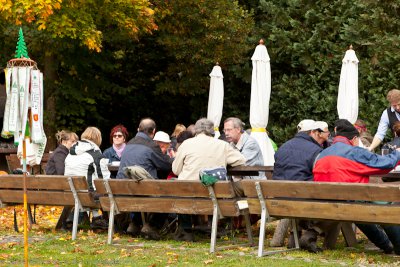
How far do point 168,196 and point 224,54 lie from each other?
14268 millimetres

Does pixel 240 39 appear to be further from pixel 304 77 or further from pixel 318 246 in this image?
pixel 318 246

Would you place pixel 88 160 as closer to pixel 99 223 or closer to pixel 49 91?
pixel 99 223

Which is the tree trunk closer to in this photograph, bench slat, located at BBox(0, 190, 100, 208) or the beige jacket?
bench slat, located at BBox(0, 190, 100, 208)

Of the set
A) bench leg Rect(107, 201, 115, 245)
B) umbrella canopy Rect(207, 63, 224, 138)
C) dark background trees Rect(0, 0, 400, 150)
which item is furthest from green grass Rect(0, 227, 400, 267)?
dark background trees Rect(0, 0, 400, 150)

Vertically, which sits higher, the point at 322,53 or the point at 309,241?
the point at 322,53

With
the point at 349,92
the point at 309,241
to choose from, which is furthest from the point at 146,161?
the point at 349,92

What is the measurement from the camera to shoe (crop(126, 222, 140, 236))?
13272mm

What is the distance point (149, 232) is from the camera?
12781 millimetres

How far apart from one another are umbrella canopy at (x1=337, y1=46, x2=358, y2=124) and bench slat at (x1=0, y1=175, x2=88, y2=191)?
599 cm

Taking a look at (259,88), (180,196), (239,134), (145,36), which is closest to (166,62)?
(145,36)

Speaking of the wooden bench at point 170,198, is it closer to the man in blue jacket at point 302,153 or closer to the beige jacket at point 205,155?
the beige jacket at point 205,155

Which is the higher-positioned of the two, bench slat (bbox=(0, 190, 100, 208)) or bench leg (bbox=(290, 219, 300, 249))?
bench slat (bbox=(0, 190, 100, 208))

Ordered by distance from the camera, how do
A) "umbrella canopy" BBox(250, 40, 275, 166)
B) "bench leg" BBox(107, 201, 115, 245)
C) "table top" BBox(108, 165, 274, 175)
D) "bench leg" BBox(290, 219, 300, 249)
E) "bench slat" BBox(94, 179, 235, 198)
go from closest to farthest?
"bench leg" BBox(290, 219, 300, 249)
"bench slat" BBox(94, 179, 235, 198)
"table top" BBox(108, 165, 274, 175)
"bench leg" BBox(107, 201, 115, 245)
"umbrella canopy" BBox(250, 40, 275, 166)

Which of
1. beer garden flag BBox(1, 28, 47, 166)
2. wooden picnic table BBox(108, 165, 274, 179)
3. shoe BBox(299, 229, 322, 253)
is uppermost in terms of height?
beer garden flag BBox(1, 28, 47, 166)
